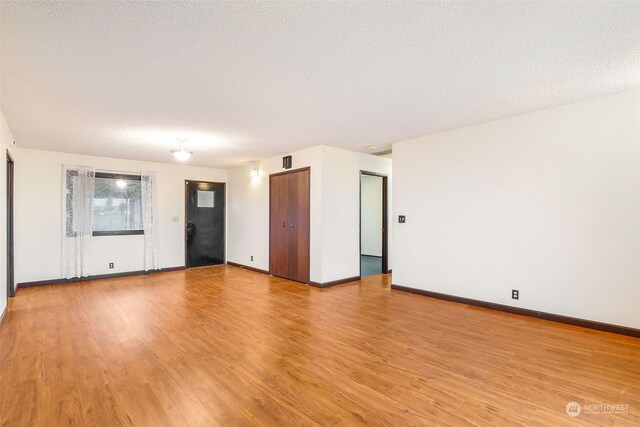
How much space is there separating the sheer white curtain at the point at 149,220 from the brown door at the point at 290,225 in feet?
8.48

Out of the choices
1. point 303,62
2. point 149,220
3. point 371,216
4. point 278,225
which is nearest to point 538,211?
point 303,62

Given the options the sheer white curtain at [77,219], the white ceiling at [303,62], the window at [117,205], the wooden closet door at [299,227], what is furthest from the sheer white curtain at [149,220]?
the wooden closet door at [299,227]

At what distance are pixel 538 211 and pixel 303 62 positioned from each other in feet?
10.6

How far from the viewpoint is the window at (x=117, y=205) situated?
614 centimetres

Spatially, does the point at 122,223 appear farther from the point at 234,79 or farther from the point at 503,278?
the point at 503,278

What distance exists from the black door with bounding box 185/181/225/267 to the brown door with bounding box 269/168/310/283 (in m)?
2.12

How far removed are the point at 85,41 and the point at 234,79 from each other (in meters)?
1.06

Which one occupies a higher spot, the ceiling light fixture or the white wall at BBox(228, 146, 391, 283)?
the ceiling light fixture

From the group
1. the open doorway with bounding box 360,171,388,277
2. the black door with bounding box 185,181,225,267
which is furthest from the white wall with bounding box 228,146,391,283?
the open doorway with bounding box 360,171,388,277

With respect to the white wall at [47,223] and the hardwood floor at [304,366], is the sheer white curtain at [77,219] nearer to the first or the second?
the white wall at [47,223]

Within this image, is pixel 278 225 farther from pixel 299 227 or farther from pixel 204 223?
pixel 204 223

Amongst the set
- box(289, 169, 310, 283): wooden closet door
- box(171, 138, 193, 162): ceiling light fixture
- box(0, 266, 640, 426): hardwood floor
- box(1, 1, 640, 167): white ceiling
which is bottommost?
box(0, 266, 640, 426): hardwood floor

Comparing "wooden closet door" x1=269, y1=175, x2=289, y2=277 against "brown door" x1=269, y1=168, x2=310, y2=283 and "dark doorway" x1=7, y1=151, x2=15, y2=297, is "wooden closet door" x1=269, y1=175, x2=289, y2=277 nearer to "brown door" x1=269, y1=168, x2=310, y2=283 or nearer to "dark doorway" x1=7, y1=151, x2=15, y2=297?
"brown door" x1=269, y1=168, x2=310, y2=283

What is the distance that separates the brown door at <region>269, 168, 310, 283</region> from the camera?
561cm
